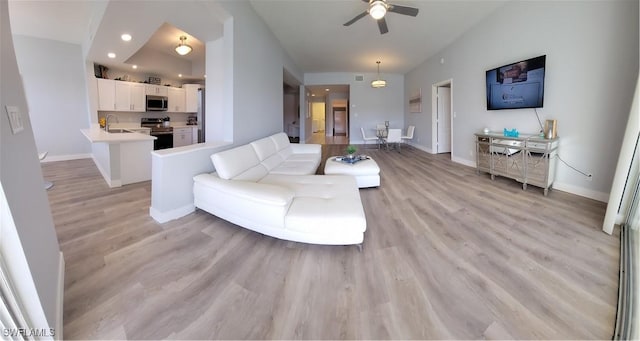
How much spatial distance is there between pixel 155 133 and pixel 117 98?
3.70 ft

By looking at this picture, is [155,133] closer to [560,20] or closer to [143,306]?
[143,306]

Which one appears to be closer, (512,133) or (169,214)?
(169,214)

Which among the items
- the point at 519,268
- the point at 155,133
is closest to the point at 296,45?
the point at 155,133

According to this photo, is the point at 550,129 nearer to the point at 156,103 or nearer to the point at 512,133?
the point at 512,133

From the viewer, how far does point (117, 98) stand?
600 centimetres

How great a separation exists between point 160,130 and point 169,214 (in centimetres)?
493

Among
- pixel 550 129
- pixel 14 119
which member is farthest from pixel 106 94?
pixel 550 129

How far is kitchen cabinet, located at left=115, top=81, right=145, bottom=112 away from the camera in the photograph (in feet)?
19.7

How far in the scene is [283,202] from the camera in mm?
1966

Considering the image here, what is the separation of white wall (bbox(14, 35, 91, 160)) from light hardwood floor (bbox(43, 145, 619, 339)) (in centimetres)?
458

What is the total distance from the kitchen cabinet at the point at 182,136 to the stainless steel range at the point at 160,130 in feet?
0.47

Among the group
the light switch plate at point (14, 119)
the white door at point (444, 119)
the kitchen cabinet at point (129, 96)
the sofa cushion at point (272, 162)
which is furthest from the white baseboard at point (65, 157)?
the white door at point (444, 119)

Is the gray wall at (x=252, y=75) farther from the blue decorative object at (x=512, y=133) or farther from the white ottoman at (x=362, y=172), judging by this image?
the blue decorative object at (x=512, y=133)

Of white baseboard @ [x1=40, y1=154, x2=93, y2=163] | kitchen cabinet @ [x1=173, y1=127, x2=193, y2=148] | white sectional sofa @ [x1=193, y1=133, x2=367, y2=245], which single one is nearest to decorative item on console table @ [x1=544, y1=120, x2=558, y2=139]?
white sectional sofa @ [x1=193, y1=133, x2=367, y2=245]
